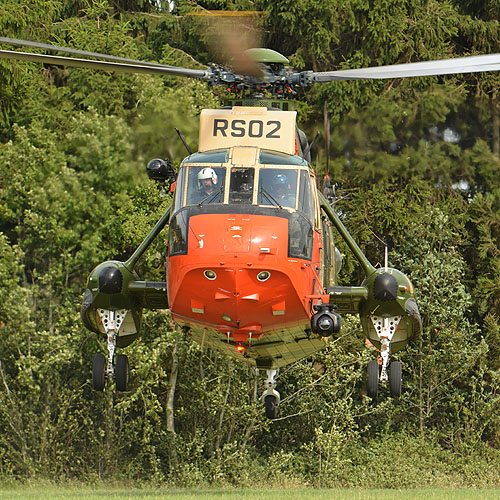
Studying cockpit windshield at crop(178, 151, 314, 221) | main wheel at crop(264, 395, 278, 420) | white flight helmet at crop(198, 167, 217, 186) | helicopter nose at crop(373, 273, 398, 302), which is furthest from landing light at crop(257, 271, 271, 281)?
main wheel at crop(264, 395, 278, 420)

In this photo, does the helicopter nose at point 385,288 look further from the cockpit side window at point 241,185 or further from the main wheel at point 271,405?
the cockpit side window at point 241,185

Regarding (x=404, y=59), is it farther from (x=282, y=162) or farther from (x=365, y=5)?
(x=282, y=162)

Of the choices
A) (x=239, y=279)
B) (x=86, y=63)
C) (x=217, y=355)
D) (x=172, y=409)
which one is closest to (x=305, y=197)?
(x=239, y=279)

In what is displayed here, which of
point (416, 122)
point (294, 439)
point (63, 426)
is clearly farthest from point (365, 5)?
point (63, 426)

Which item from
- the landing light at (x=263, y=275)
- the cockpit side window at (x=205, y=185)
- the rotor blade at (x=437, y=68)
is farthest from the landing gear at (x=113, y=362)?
the rotor blade at (x=437, y=68)

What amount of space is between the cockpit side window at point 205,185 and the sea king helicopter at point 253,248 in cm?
1

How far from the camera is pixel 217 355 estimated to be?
91.8 ft

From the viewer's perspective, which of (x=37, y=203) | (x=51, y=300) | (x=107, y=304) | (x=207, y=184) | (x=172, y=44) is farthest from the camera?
(x=172, y=44)

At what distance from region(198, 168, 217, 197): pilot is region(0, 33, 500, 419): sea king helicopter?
0.01 metres

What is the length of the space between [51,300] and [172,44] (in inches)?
324

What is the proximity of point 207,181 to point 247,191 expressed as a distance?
560mm

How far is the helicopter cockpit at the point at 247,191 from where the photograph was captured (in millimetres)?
13656

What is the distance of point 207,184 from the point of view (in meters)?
14.1

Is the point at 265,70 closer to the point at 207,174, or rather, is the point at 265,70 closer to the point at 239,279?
the point at 207,174
